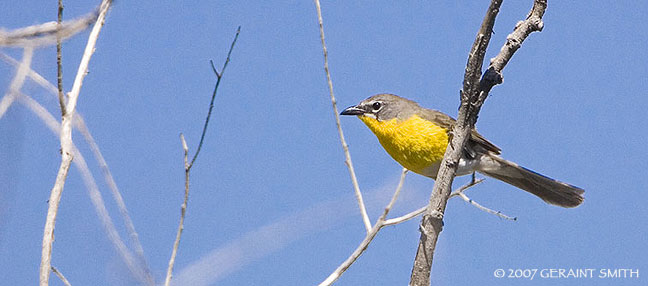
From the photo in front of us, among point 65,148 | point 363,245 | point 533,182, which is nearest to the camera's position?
point 65,148


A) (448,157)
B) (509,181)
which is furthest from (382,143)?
(448,157)

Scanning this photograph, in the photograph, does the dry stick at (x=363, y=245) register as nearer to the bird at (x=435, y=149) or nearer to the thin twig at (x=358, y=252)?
the thin twig at (x=358, y=252)

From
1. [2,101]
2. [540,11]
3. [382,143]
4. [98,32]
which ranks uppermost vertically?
[382,143]

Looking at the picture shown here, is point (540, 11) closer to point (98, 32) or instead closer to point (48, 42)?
point (98, 32)

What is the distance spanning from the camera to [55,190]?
2.99 meters

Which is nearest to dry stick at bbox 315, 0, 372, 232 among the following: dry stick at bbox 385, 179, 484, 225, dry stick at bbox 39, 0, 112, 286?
dry stick at bbox 385, 179, 484, 225

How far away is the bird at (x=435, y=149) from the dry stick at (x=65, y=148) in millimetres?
2908

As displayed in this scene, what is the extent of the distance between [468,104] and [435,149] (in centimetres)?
205

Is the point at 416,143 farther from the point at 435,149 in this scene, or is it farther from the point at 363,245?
the point at 363,245

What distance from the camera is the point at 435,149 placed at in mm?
5684

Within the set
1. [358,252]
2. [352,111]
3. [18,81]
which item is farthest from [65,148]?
[352,111]

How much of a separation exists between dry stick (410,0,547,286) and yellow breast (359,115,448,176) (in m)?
1.92

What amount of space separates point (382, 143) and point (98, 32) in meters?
3.16

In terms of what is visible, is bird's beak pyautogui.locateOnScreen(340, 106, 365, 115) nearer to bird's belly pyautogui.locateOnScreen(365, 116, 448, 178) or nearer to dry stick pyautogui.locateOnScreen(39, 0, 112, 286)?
bird's belly pyautogui.locateOnScreen(365, 116, 448, 178)
